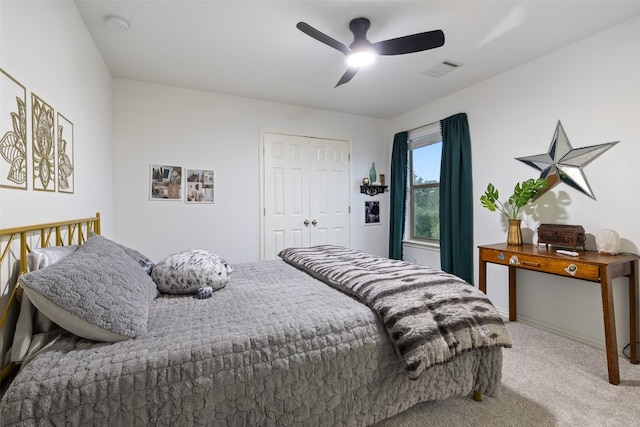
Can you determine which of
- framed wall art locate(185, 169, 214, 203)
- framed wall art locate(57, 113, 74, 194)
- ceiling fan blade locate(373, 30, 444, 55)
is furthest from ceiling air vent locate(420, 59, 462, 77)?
framed wall art locate(57, 113, 74, 194)

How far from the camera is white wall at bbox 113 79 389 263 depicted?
3172 mm

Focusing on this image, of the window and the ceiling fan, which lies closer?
the ceiling fan

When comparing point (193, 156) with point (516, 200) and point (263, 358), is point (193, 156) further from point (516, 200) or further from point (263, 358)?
point (516, 200)

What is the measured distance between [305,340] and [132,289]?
0.80m

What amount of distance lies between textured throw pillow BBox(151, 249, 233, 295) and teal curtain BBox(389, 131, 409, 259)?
3.13 m

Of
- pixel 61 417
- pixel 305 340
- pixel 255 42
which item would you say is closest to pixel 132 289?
pixel 61 417

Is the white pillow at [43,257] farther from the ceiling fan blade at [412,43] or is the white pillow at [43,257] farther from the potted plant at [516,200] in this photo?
the potted plant at [516,200]

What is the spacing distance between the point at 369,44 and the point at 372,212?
109 inches

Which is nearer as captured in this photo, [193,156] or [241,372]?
[241,372]

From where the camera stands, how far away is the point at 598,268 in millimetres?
1966

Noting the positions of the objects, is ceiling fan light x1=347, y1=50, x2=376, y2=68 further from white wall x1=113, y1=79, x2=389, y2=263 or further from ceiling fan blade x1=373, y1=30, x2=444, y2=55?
white wall x1=113, y1=79, x2=389, y2=263

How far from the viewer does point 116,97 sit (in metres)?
3.12

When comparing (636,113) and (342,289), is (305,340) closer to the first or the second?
(342,289)

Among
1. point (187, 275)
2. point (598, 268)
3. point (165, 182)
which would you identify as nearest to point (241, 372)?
point (187, 275)
